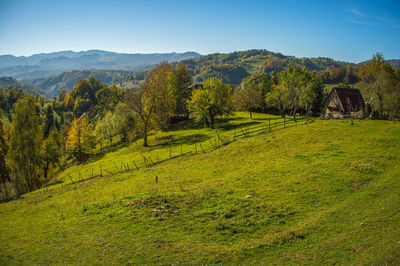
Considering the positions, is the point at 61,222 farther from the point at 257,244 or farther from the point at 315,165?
the point at 315,165

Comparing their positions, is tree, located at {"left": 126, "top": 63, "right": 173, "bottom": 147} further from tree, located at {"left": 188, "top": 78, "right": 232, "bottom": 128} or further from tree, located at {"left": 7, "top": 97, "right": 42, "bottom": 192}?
tree, located at {"left": 7, "top": 97, "right": 42, "bottom": 192}

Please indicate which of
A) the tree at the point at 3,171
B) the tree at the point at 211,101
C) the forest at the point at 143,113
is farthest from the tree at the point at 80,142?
the tree at the point at 211,101

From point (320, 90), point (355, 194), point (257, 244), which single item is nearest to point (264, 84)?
point (320, 90)

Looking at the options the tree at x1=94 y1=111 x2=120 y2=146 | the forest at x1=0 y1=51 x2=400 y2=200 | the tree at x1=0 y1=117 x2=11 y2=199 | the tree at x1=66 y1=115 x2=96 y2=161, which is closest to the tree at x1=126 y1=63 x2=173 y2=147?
the forest at x1=0 y1=51 x2=400 y2=200

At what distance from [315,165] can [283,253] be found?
49.8 feet

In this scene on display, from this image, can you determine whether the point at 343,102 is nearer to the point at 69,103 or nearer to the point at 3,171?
the point at 3,171

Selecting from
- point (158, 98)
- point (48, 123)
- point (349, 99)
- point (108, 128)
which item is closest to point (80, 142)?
point (108, 128)

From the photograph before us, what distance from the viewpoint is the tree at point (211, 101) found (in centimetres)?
6028

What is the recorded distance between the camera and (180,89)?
247ft

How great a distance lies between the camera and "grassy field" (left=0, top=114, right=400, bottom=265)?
13070mm

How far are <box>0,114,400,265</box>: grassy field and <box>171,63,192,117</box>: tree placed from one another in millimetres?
44006

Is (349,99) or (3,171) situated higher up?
(349,99)

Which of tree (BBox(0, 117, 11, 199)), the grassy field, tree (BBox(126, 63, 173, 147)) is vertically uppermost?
tree (BBox(126, 63, 173, 147))

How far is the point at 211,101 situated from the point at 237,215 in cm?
4466
